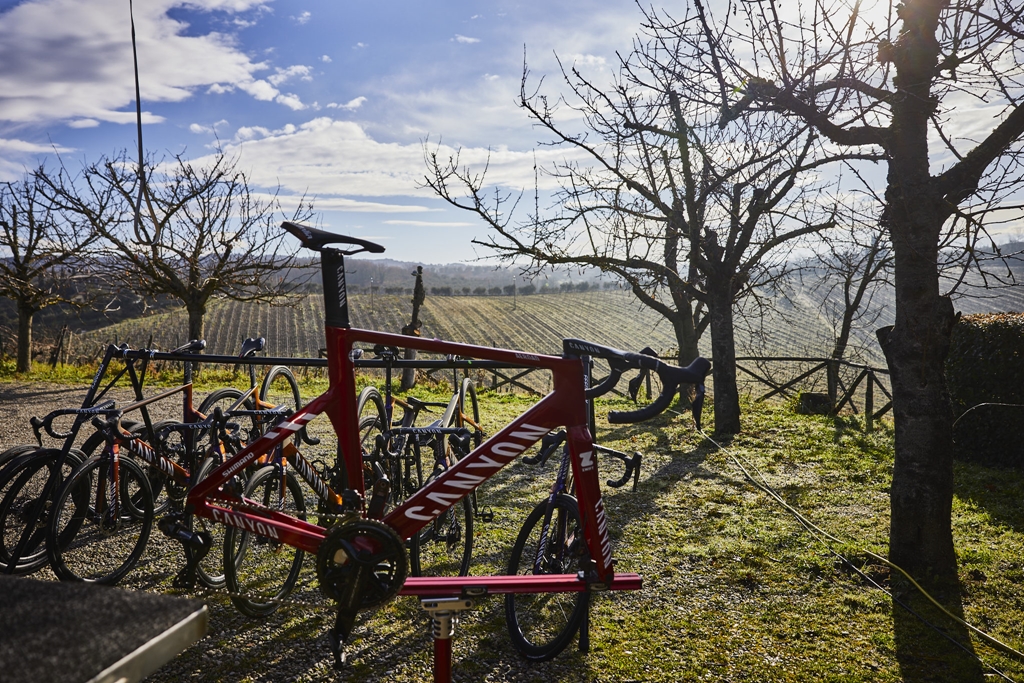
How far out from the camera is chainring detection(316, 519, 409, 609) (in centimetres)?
255

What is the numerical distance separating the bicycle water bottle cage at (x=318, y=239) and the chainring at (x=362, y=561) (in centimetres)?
122

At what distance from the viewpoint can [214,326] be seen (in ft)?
137

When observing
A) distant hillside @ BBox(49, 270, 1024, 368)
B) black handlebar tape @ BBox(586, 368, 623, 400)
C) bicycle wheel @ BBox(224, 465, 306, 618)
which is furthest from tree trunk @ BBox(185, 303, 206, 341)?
distant hillside @ BBox(49, 270, 1024, 368)

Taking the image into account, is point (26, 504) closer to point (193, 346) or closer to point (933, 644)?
point (193, 346)

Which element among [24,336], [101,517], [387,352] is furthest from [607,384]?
[24,336]

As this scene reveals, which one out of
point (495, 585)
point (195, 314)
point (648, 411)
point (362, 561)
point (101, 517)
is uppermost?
point (195, 314)

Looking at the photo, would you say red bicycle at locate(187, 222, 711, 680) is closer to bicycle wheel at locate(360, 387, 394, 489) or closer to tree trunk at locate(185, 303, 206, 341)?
bicycle wheel at locate(360, 387, 394, 489)

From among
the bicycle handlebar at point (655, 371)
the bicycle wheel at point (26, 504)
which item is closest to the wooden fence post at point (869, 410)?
the bicycle handlebar at point (655, 371)

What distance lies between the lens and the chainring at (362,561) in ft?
8.38

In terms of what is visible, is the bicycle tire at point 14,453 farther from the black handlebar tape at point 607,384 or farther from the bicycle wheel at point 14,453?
the black handlebar tape at point 607,384

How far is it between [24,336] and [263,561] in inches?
537

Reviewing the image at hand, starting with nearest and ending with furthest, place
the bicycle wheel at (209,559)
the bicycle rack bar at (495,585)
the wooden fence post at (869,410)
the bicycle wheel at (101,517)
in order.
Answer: the bicycle rack bar at (495,585), the bicycle wheel at (209,559), the bicycle wheel at (101,517), the wooden fence post at (869,410)

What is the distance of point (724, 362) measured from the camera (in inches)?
381

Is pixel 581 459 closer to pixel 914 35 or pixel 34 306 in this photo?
pixel 914 35
